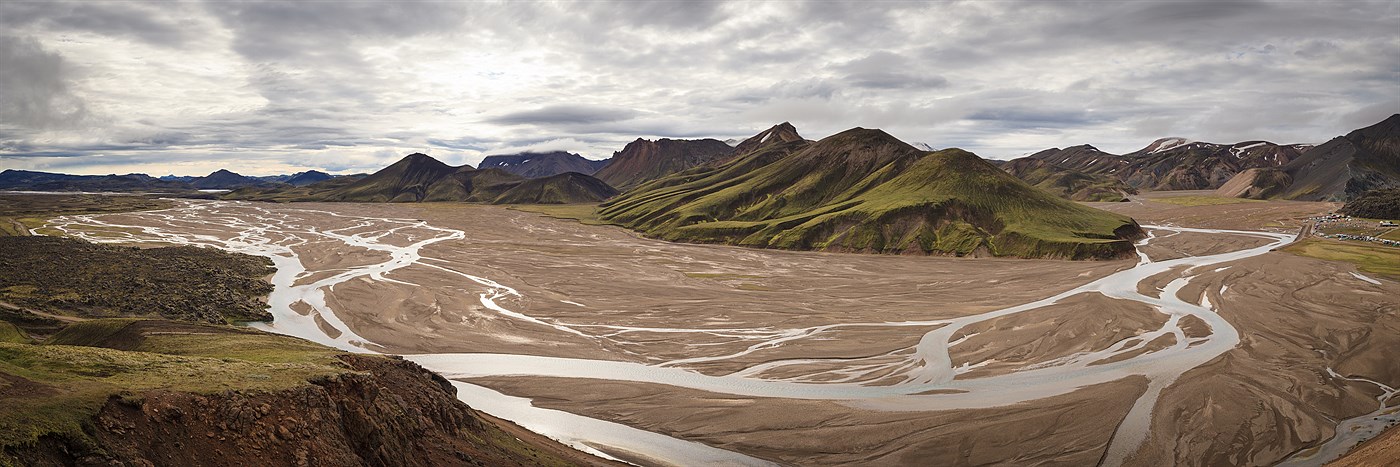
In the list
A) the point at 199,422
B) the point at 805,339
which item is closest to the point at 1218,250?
the point at 805,339

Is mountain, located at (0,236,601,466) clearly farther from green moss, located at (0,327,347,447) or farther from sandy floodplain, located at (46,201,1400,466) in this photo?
sandy floodplain, located at (46,201,1400,466)

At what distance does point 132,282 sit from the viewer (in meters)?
84.4

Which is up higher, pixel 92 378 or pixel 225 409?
pixel 92 378

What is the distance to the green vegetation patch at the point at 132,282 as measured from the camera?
70312mm

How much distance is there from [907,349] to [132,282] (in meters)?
96.9

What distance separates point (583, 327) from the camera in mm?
72625

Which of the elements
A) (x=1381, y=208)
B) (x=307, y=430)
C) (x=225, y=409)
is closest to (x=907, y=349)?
(x=307, y=430)

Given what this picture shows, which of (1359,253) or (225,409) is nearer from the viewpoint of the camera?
(225,409)

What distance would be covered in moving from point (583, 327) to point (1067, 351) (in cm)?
4929

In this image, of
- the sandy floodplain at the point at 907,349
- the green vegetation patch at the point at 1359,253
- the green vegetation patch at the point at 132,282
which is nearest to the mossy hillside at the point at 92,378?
the sandy floodplain at the point at 907,349

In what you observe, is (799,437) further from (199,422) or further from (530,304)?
(530,304)

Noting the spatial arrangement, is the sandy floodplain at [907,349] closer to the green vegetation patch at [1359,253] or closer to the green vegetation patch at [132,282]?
the green vegetation patch at [132,282]

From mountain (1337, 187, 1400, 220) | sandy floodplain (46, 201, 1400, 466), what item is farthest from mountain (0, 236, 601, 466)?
mountain (1337, 187, 1400, 220)

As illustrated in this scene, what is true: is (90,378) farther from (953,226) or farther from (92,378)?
(953,226)
